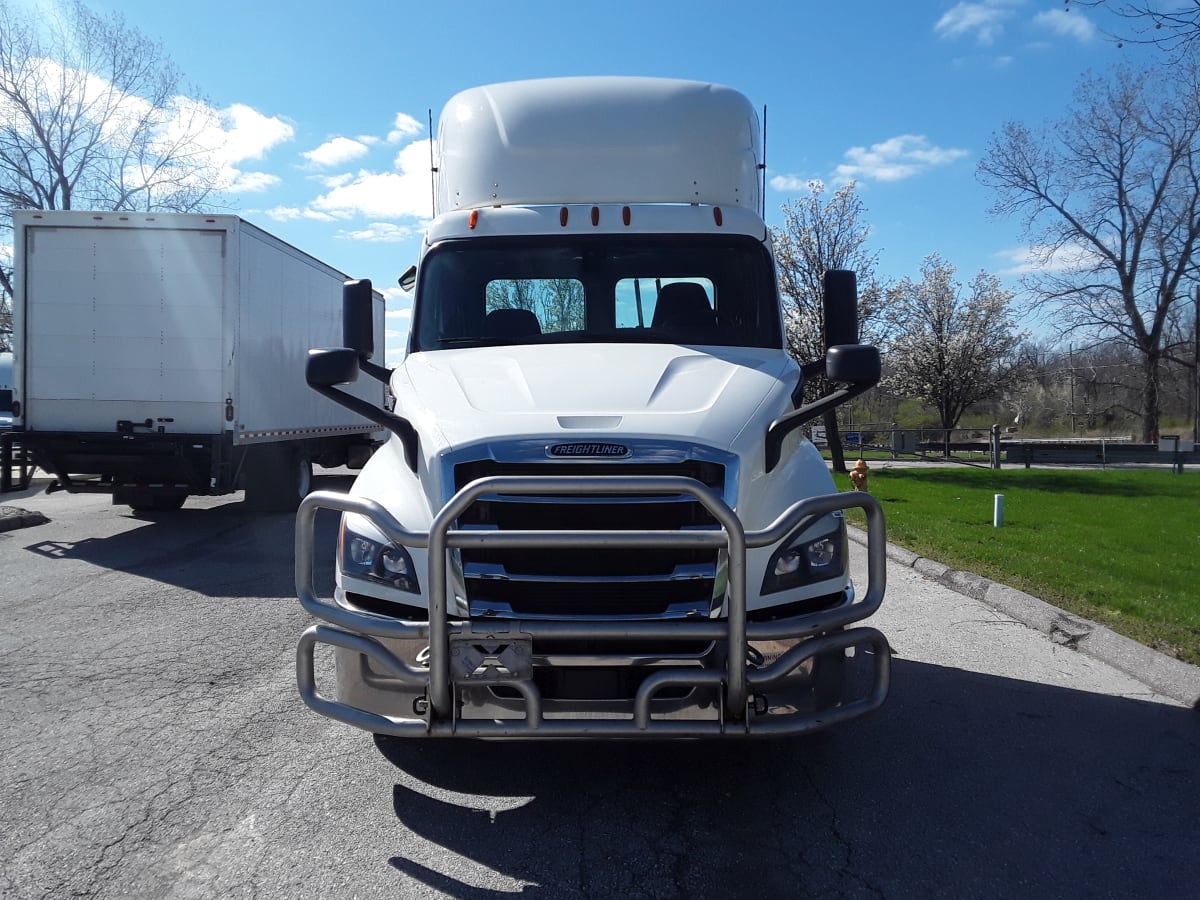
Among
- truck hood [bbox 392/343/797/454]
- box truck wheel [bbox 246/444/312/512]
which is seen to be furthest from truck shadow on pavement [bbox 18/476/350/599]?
truck hood [bbox 392/343/797/454]

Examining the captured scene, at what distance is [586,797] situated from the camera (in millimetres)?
3771

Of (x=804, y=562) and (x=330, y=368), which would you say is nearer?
(x=804, y=562)

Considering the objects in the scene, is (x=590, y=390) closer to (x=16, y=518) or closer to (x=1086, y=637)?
(x=1086, y=637)

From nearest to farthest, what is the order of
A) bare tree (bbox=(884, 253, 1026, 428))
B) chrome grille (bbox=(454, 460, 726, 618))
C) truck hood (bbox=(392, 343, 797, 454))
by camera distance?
chrome grille (bbox=(454, 460, 726, 618))
truck hood (bbox=(392, 343, 797, 454))
bare tree (bbox=(884, 253, 1026, 428))

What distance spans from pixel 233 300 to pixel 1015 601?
9278mm

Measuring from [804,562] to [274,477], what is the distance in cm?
1138

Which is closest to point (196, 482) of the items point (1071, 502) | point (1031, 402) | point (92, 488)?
point (92, 488)

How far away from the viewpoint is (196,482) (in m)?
11.3

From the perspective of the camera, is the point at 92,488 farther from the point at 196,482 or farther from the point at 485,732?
the point at 485,732

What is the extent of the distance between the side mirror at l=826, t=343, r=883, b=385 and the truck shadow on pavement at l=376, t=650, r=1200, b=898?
68.2 inches

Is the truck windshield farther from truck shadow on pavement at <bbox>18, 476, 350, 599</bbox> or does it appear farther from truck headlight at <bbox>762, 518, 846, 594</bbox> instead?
truck shadow on pavement at <bbox>18, 476, 350, 599</bbox>

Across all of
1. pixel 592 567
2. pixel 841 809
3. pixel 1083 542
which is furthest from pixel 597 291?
pixel 1083 542

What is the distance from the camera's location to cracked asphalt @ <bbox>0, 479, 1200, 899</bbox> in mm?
3127

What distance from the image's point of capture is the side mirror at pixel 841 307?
491cm
